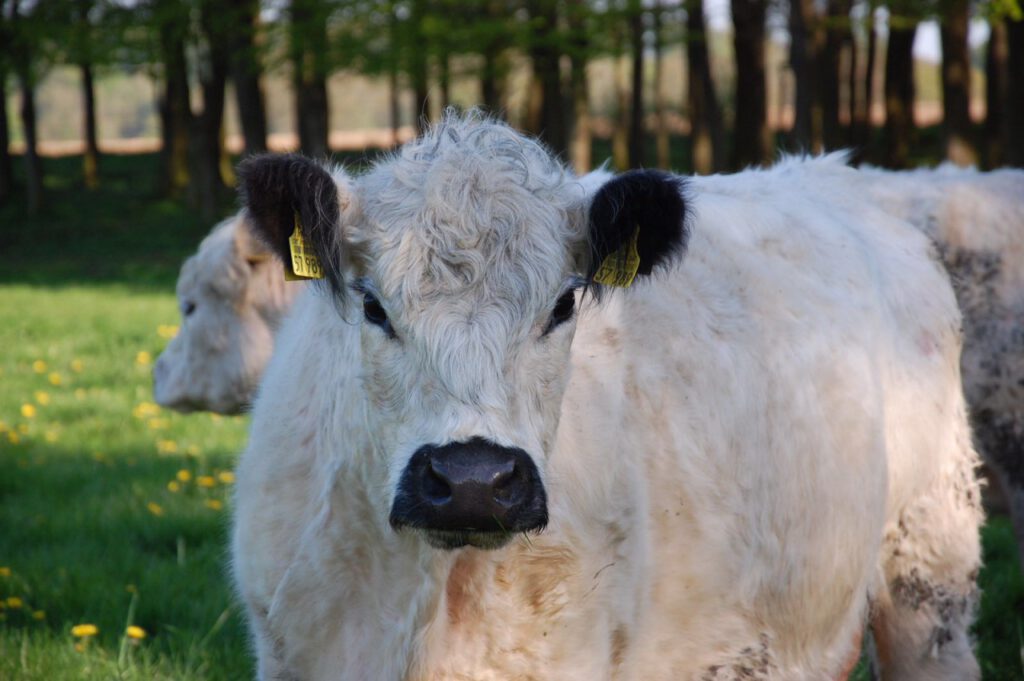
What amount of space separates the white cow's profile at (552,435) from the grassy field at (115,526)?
59.3 inches

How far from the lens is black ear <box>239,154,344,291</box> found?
9.80 ft

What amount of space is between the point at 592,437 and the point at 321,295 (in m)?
0.87

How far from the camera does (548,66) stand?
67.5ft

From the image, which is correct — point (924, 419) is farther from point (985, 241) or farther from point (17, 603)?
point (17, 603)

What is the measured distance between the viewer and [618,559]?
3.21 meters

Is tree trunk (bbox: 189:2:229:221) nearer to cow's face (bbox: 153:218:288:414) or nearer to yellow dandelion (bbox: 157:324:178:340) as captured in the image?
yellow dandelion (bbox: 157:324:178:340)

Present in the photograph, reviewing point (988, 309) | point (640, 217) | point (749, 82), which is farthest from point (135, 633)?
point (749, 82)

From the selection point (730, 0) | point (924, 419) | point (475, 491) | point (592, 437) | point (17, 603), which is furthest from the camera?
point (730, 0)

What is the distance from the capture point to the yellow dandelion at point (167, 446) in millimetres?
8141

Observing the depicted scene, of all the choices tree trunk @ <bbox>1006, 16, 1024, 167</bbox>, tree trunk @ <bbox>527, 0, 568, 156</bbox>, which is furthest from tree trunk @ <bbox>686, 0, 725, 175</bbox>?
tree trunk @ <bbox>1006, 16, 1024, 167</bbox>

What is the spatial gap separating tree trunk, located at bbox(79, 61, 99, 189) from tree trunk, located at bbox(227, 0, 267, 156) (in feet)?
18.7

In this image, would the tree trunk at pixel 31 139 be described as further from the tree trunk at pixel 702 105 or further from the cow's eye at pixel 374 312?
the cow's eye at pixel 374 312

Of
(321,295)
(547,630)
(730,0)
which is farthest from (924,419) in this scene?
(730,0)

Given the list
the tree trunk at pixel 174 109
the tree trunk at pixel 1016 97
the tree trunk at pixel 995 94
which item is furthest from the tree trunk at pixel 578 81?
the tree trunk at pixel 174 109
